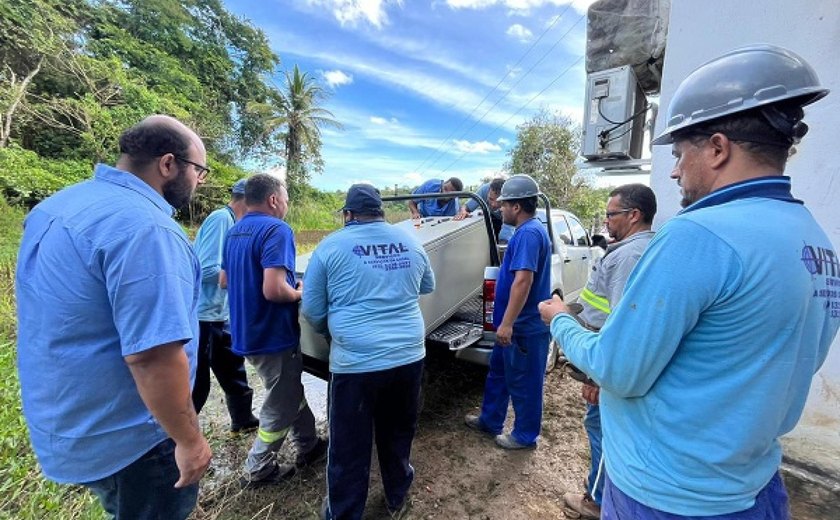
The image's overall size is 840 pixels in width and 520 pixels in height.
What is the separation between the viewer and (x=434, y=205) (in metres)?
5.37

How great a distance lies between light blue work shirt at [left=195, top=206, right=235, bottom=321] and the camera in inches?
121

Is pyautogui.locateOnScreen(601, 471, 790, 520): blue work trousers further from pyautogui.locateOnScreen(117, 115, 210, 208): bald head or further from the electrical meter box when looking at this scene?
the electrical meter box

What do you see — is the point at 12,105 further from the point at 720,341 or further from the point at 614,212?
the point at 720,341

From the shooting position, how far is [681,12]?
2.84 meters

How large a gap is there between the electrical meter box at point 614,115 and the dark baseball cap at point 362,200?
2295 mm

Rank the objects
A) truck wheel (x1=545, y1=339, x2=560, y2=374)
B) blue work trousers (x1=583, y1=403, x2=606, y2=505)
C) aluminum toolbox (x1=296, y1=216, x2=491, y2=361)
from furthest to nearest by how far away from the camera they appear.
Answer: truck wheel (x1=545, y1=339, x2=560, y2=374)
aluminum toolbox (x1=296, y1=216, x2=491, y2=361)
blue work trousers (x1=583, y1=403, x2=606, y2=505)

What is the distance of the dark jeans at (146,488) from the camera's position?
54.5 inches

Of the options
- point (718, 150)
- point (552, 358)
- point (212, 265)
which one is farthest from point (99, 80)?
point (718, 150)

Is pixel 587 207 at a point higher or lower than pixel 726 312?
higher

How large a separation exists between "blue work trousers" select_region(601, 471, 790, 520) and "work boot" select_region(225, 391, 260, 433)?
2969 millimetres

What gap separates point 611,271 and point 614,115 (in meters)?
2.17

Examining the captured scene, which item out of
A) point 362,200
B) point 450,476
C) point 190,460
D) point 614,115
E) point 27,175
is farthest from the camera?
point 27,175

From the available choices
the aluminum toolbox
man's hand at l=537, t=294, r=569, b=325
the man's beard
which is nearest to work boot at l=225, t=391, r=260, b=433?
the aluminum toolbox

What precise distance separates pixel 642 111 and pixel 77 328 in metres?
3.97
